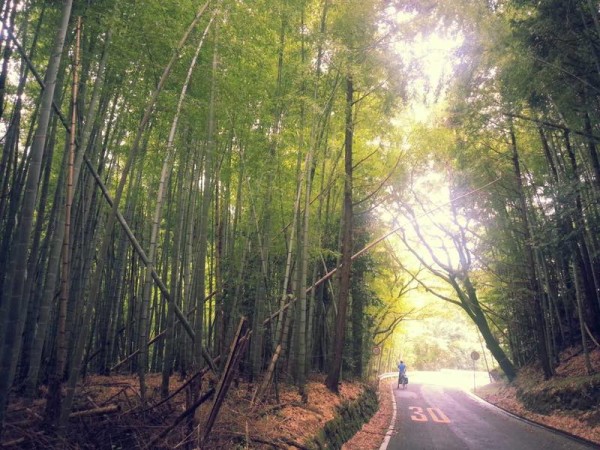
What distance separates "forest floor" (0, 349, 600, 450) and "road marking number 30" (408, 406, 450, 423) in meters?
1.86

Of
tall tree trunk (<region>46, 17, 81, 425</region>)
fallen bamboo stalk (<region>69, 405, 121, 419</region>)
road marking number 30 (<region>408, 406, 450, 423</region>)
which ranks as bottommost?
road marking number 30 (<region>408, 406, 450, 423</region>)

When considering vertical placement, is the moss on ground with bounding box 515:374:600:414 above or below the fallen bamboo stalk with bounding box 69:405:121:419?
below

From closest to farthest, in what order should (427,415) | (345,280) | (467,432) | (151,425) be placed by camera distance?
1. (151,425)
2. (467,432)
3. (345,280)
4. (427,415)

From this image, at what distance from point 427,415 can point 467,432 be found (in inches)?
80.7

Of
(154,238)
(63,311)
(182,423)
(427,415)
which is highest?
(154,238)

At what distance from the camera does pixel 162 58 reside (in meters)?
3.76

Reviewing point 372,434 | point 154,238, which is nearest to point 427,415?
point 372,434

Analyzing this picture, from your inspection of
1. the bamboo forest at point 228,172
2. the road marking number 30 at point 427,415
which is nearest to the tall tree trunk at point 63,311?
the bamboo forest at point 228,172

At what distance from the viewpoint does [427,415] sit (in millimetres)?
8336

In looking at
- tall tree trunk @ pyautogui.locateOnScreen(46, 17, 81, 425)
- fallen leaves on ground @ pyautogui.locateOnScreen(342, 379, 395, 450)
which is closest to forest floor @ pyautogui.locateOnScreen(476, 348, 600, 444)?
fallen leaves on ground @ pyautogui.locateOnScreen(342, 379, 395, 450)

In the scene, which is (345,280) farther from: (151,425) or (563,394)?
(563,394)

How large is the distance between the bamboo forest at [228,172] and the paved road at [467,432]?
5.10ft

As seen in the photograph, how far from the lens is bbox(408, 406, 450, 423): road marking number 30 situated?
766cm

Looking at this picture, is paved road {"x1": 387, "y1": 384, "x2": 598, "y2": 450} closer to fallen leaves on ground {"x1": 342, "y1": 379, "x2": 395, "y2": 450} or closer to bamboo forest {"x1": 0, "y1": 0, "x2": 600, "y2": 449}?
fallen leaves on ground {"x1": 342, "y1": 379, "x2": 395, "y2": 450}
